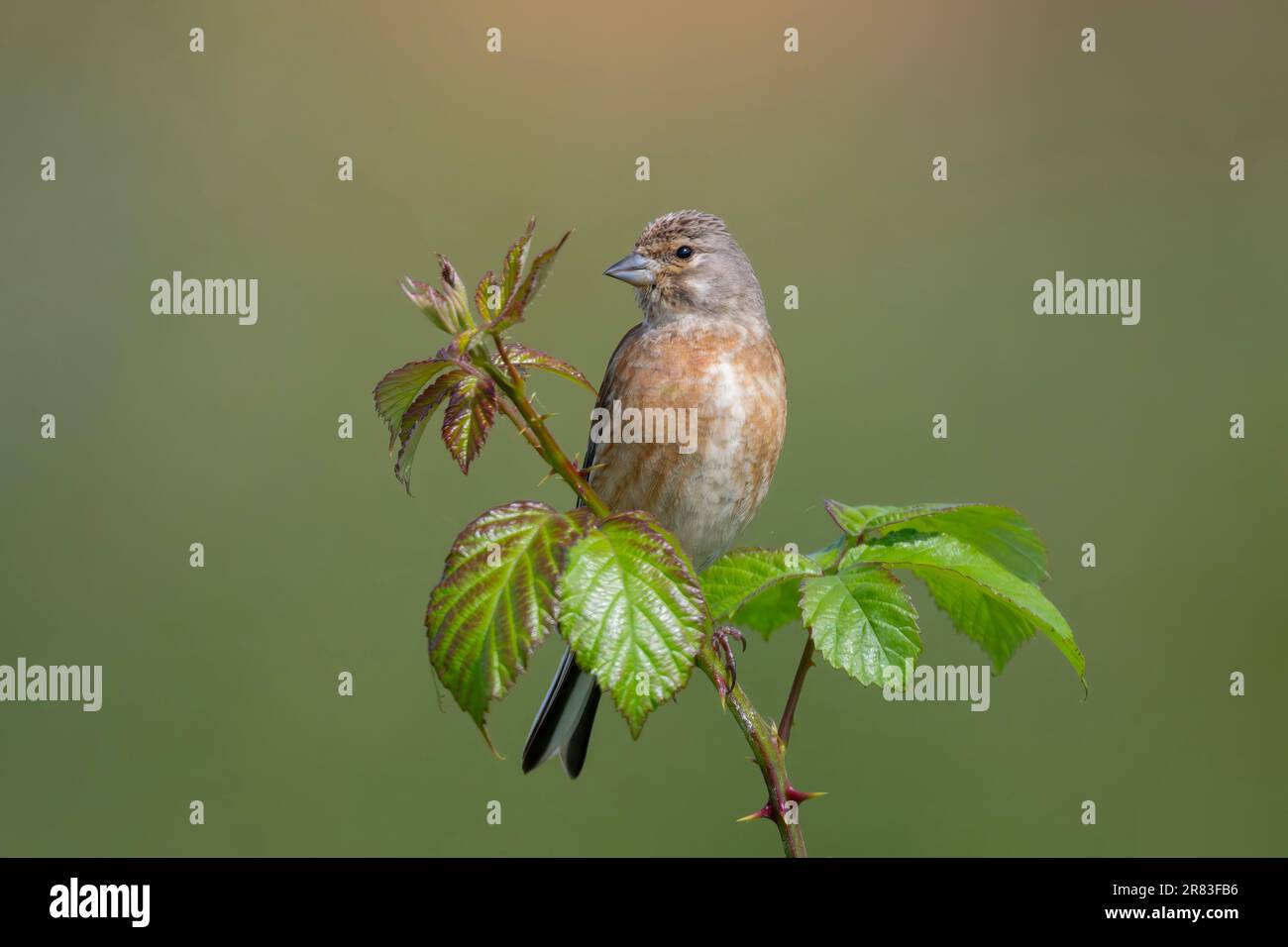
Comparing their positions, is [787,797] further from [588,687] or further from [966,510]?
[588,687]

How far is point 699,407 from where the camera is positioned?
9.42 feet

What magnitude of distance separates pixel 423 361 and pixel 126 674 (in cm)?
448

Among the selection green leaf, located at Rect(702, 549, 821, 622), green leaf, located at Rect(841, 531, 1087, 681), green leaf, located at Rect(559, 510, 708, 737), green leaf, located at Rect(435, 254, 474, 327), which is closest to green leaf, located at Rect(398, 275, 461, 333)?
green leaf, located at Rect(435, 254, 474, 327)

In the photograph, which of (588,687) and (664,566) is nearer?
(664,566)

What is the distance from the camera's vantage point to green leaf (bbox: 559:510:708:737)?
1350mm

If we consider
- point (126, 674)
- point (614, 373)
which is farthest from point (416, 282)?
point (126, 674)

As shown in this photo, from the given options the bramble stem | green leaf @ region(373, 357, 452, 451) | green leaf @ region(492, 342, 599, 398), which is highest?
green leaf @ region(492, 342, 599, 398)

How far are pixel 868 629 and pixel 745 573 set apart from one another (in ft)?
0.68

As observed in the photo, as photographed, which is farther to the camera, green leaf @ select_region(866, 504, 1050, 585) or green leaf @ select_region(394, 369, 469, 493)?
green leaf @ select_region(866, 504, 1050, 585)

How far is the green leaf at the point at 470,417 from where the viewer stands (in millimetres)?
1480

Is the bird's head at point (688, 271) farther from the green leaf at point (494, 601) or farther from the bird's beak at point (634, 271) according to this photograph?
the green leaf at point (494, 601)

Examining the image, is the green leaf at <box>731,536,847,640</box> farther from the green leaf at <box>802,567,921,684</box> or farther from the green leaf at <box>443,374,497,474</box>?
the green leaf at <box>443,374,497,474</box>

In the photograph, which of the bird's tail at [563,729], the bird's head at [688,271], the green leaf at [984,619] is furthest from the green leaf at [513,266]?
the bird's head at [688,271]

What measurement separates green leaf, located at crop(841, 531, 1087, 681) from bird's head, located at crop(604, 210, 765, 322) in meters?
1.42
